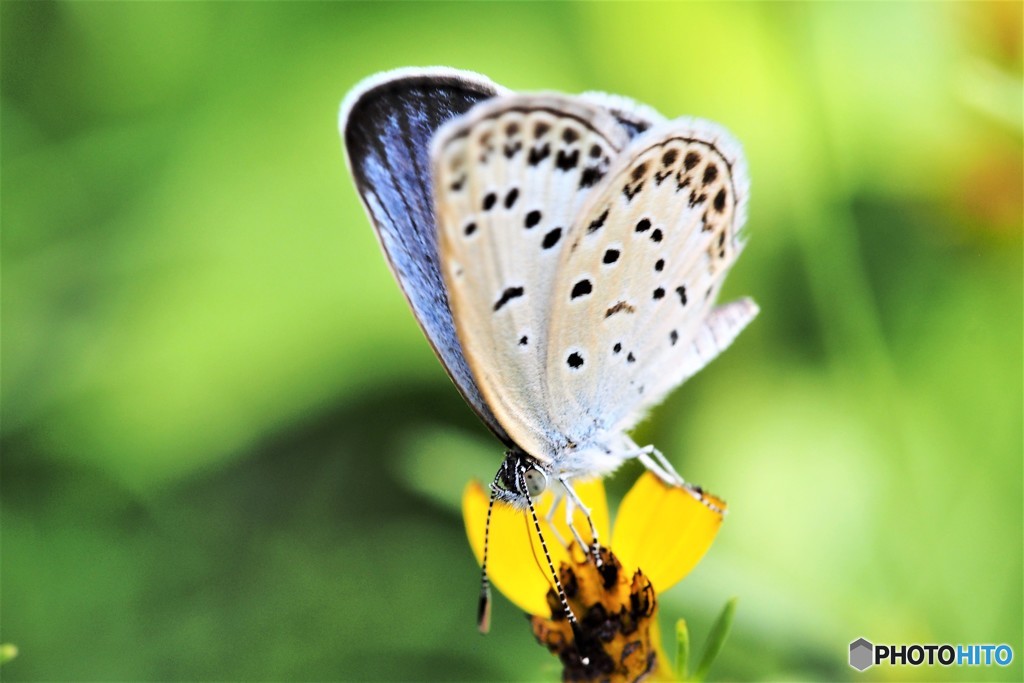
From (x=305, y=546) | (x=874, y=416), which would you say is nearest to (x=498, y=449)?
(x=305, y=546)

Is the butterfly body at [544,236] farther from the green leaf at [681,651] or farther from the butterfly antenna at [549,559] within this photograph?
the green leaf at [681,651]

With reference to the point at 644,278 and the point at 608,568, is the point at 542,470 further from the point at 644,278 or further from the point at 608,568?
the point at 644,278

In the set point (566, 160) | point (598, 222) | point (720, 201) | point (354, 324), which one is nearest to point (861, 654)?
point (720, 201)

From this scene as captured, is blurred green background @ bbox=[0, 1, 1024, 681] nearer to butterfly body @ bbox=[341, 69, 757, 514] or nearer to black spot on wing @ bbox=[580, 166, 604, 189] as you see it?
butterfly body @ bbox=[341, 69, 757, 514]

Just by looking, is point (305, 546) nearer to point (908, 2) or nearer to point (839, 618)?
point (839, 618)

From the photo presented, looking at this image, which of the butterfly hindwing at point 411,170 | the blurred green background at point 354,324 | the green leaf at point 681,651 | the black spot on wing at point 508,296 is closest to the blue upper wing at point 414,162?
the butterfly hindwing at point 411,170

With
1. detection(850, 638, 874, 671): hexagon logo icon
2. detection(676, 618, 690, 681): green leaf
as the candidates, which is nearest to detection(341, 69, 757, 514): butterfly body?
detection(676, 618, 690, 681): green leaf
